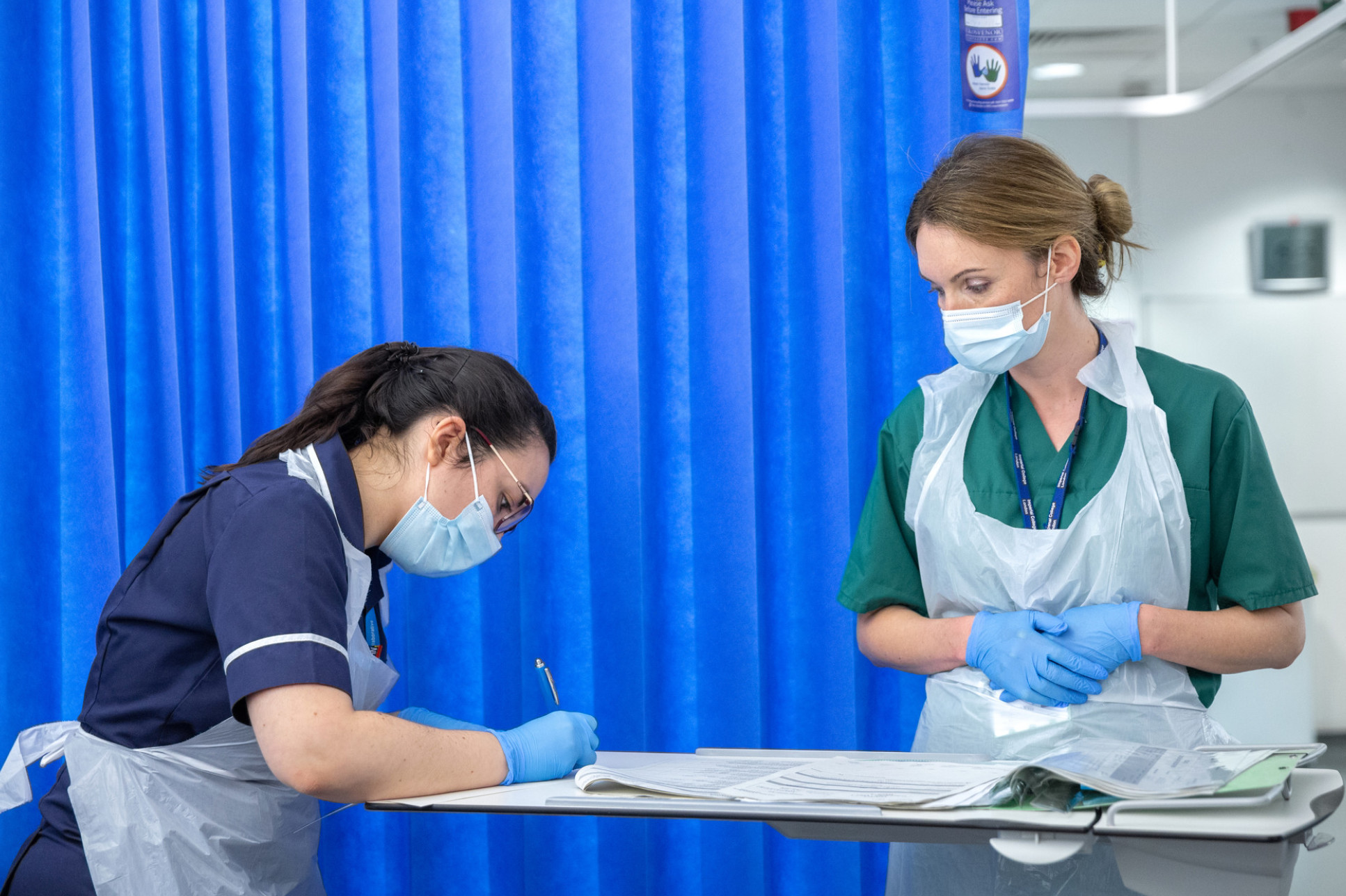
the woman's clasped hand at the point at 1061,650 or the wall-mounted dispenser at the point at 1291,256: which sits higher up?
the wall-mounted dispenser at the point at 1291,256

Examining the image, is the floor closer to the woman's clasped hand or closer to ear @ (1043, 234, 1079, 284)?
the woman's clasped hand

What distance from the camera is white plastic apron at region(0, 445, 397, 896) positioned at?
999 mm

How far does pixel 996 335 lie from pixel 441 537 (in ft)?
2.32

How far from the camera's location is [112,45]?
1619mm

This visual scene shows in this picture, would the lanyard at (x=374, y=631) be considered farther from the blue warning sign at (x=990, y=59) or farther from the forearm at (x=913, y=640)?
the blue warning sign at (x=990, y=59)

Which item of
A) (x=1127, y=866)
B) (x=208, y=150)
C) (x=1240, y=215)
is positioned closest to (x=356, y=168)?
(x=208, y=150)

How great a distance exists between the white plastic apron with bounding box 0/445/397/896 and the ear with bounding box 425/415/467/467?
12 centimetres

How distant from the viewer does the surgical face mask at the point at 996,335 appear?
123 cm

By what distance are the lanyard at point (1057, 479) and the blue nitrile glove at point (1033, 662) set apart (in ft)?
0.38

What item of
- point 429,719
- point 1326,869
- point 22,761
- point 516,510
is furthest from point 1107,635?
point 1326,869

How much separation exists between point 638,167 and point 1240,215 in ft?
12.1

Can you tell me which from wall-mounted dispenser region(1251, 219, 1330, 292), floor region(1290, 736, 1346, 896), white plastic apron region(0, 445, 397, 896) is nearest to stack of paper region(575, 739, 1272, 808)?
white plastic apron region(0, 445, 397, 896)

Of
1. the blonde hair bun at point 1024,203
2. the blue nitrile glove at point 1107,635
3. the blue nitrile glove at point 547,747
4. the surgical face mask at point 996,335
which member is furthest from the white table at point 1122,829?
the blonde hair bun at point 1024,203

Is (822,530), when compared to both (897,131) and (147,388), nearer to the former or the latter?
(897,131)
